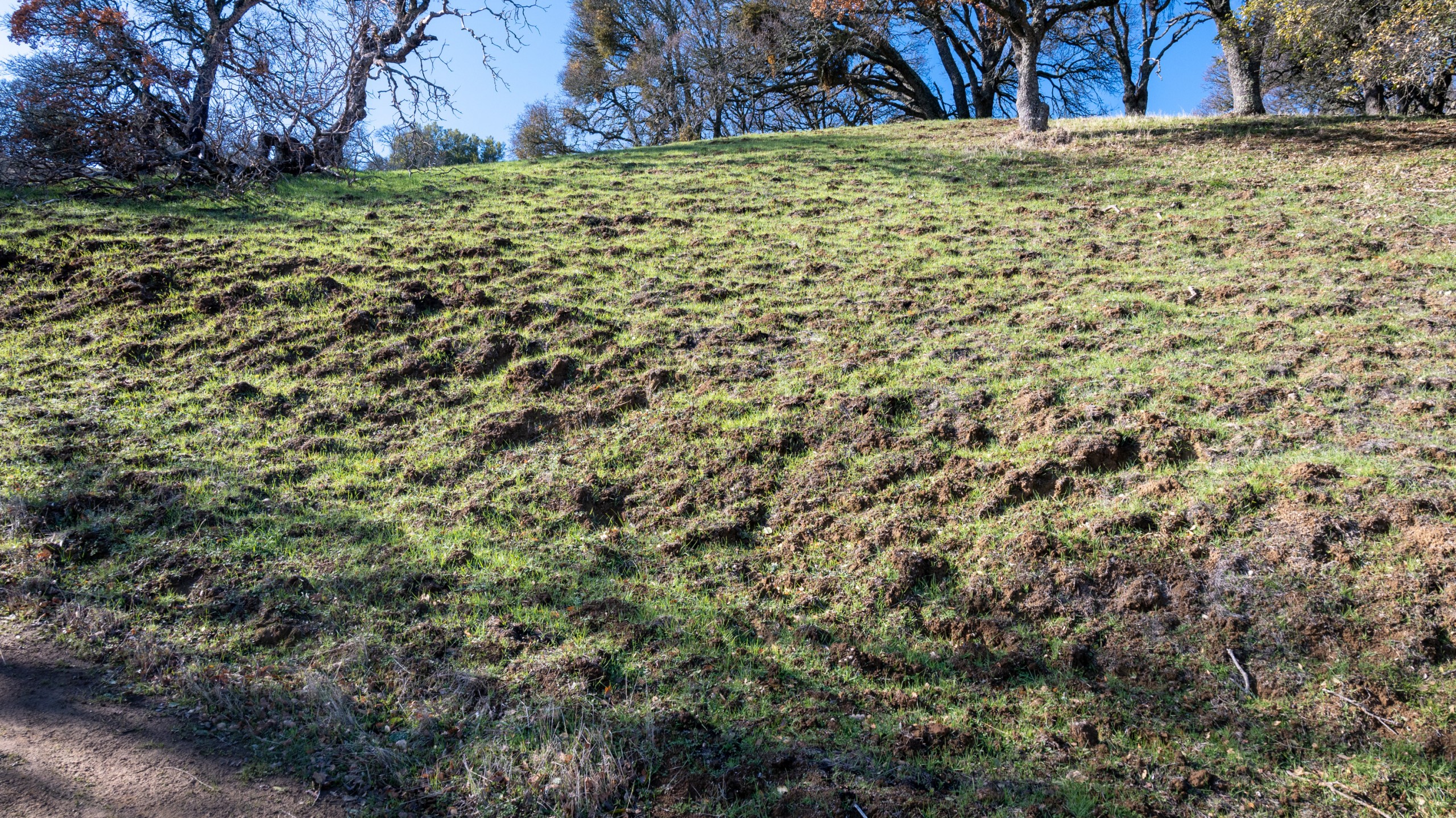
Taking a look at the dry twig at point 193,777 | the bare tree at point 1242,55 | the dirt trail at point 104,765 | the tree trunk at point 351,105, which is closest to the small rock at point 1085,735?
the dirt trail at point 104,765

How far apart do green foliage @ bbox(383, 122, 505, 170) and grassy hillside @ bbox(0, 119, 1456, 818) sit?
7.58ft

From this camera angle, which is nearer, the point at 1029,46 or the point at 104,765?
the point at 104,765

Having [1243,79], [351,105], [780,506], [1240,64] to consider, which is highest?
[1240,64]

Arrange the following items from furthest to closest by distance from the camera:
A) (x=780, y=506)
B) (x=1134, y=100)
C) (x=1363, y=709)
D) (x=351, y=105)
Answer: (x=1134, y=100)
(x=351, y=105)
(x=780, y=506)
(x=1363, y=709)

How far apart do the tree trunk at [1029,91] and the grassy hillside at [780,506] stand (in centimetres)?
567

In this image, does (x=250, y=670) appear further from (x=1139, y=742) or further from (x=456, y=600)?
(x=1139, y=742)

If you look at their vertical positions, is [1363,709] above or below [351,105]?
below

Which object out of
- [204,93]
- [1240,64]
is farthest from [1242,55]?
[204,93]

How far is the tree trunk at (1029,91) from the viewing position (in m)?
14.0

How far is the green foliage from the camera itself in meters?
11.0

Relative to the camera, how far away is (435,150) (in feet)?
53.5

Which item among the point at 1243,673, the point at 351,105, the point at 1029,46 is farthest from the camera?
the point at 1029,46

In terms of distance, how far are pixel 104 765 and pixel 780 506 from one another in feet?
11.4

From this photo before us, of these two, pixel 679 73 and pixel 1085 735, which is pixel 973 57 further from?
pixel 1085 735
